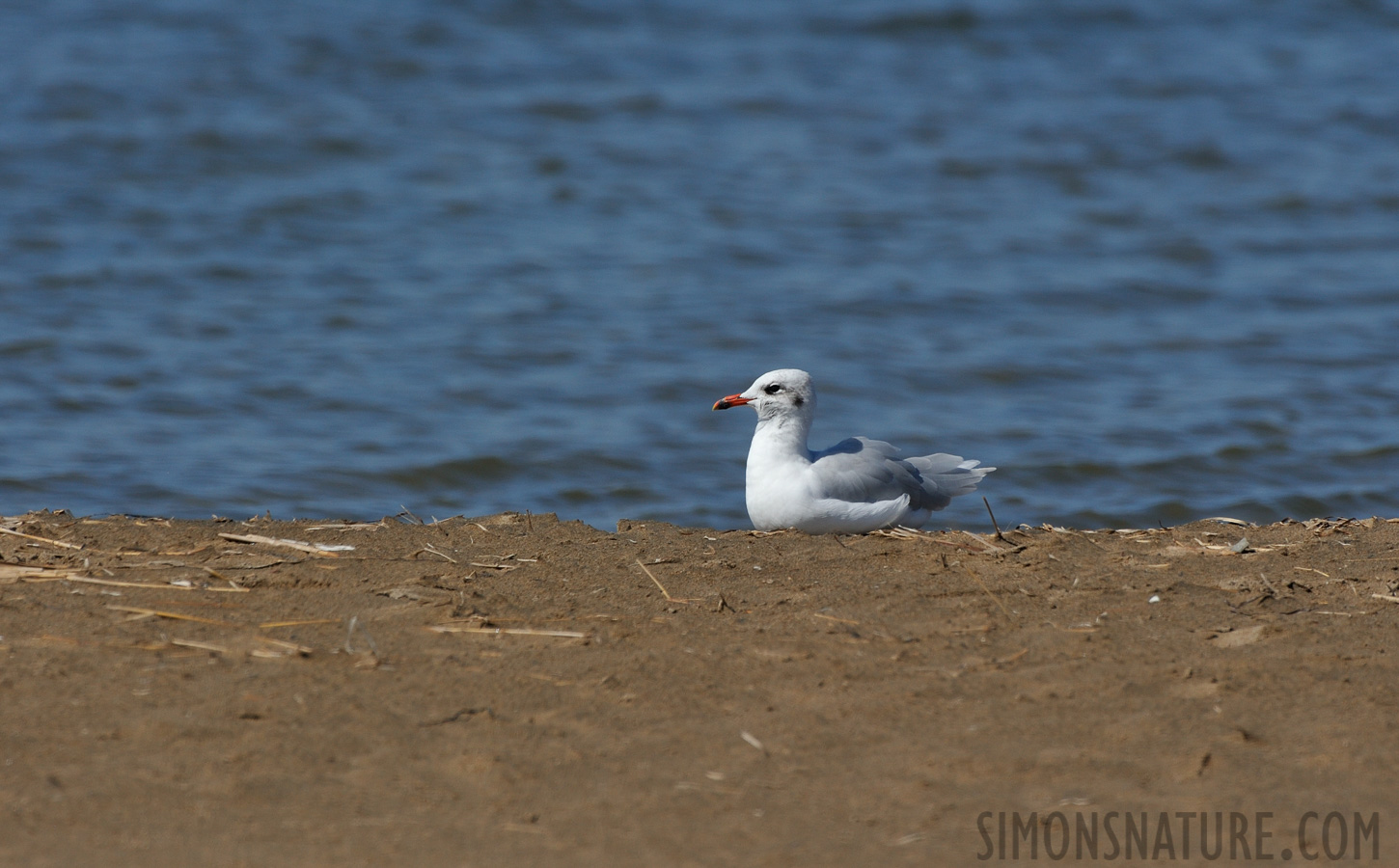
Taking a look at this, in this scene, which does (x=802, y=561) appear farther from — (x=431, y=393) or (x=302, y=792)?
(x=431, y=393)

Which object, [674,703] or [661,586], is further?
[661,586]

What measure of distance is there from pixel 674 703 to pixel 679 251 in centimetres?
915

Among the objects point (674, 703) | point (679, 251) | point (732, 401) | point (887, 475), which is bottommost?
point (679, 251)

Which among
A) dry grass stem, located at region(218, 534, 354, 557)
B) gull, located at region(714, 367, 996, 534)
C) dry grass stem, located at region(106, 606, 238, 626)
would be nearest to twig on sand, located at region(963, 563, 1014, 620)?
gull, located at region(714, 367, 996, 534)

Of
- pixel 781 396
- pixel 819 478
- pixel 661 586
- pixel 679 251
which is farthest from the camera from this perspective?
pixel 679 251

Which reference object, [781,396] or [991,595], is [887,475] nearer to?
[781,396]

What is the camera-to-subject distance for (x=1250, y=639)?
4281 mm

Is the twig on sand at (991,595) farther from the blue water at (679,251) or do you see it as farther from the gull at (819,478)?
the blue water at (679,251)

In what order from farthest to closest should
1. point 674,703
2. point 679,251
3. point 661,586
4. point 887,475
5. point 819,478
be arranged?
1. point 679,251
2. point 887,475
3. point 819,478
4. point 661,586
5. point 674,703

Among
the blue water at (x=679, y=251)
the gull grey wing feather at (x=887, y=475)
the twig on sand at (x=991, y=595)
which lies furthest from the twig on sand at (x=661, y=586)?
the blue water at (x=679, y=251)

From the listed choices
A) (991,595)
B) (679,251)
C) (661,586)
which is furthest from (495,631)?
(679,251)

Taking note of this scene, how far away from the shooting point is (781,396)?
6.17m

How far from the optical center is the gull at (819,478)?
5.85 m

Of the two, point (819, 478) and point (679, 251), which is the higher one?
point (819, 478)
